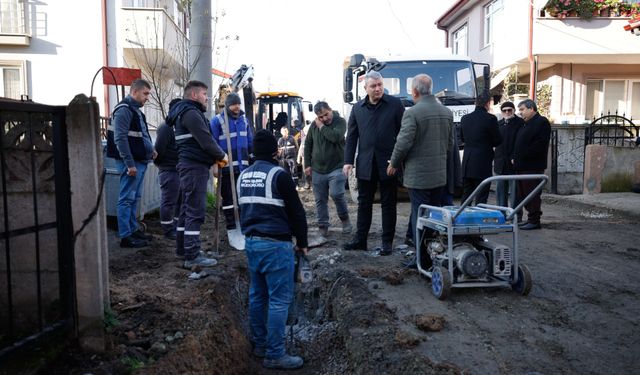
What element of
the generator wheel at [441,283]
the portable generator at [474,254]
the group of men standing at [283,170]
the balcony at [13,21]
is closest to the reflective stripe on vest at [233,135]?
the group of men standing at [283,170]

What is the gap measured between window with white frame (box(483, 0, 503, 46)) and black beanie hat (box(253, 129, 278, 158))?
55.3ft

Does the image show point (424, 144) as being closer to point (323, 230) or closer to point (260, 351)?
point (323, 230)

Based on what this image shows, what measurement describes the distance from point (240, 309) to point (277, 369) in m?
1.41

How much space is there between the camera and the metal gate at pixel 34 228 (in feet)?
10.0

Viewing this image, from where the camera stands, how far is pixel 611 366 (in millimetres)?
3281

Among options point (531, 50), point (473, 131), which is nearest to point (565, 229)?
point (473, 131)

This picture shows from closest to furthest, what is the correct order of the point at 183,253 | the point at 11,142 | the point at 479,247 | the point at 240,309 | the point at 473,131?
1. the point at 11,142
2. the point at 479,247
3. the point at 240,309
4. the point at 183,253
5. the point at 473,131

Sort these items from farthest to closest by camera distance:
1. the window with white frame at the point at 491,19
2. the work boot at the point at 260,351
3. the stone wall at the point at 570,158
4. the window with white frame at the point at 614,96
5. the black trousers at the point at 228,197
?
the window with white frame at the point at 491,19, the window with white frame at the point at 614,96, the stone wall at the point at 570,158, the black trousers at the point at 228,197, the work boot at the point at 260,351

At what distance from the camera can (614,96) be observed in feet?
55.7

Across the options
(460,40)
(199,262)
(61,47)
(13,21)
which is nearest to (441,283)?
(199,262)

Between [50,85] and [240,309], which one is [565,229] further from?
[50,85]

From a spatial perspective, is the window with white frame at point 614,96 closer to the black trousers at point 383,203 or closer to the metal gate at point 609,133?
the metal gate at point 609,133

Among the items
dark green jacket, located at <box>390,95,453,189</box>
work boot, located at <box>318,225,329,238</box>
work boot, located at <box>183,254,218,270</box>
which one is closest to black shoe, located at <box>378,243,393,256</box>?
dark green jacket, located at <box>390,95,453,189</box>

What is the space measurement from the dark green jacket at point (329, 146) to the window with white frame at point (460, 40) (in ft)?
56.4
